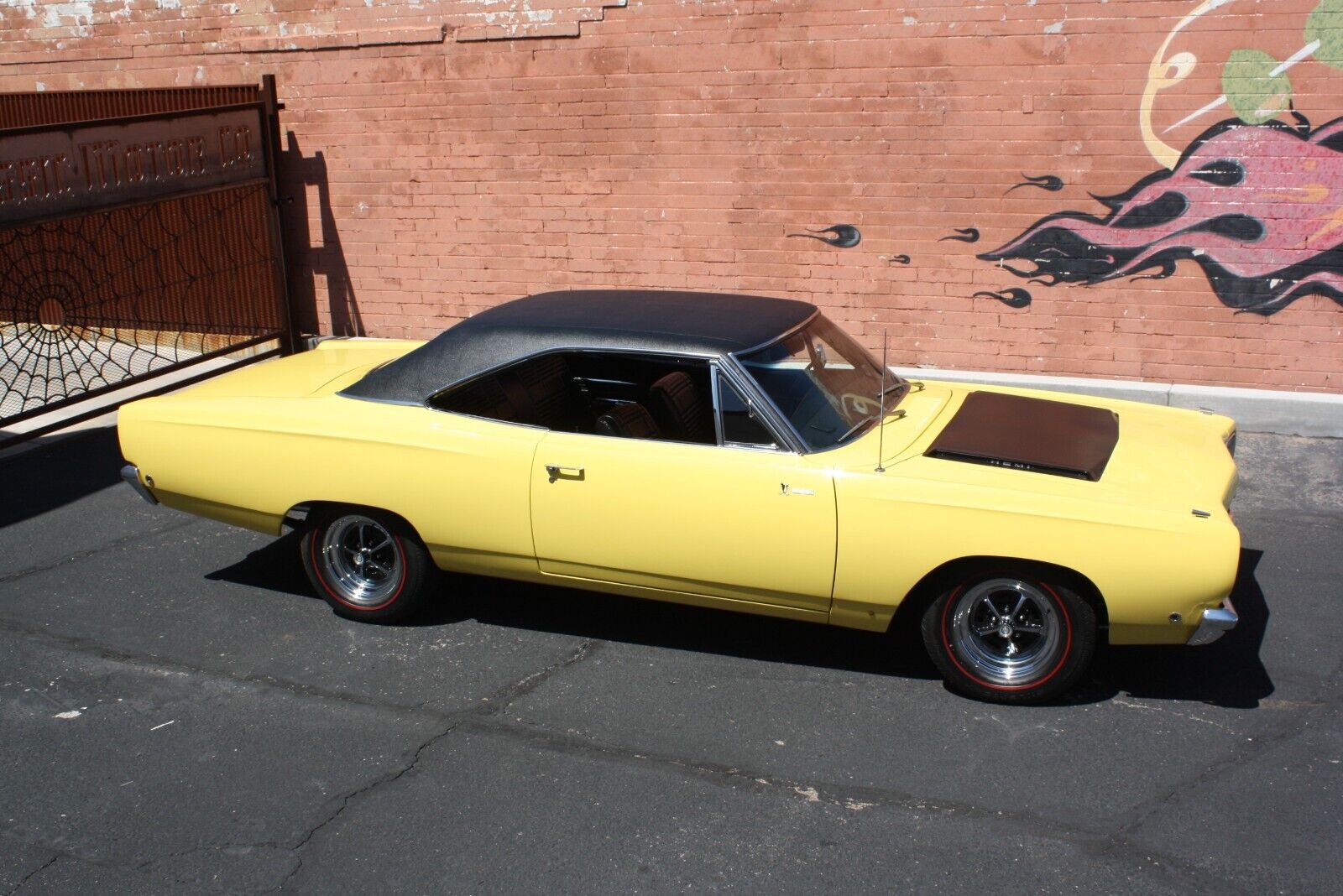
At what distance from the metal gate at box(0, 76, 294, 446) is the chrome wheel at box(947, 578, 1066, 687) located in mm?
6141

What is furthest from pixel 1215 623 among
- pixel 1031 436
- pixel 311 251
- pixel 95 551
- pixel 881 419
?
pixel 311 251

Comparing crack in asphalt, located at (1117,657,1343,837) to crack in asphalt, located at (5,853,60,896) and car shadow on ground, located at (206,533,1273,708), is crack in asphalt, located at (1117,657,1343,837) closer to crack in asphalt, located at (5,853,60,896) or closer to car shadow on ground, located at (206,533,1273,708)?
car shadow on ground, located at (206,533,1273,708)

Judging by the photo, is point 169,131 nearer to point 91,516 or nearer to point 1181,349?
point 91,516

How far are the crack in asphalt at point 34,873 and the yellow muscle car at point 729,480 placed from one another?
178 centimetres

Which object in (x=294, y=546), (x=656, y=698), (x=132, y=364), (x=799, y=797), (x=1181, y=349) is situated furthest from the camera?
(x=132, y=364)

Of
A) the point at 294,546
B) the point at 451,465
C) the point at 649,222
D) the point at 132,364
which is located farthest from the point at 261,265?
the point at 451,465

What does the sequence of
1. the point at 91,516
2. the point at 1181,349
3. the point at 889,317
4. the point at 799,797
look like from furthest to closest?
1. the point at 889,317
2. the point at 1181,349
3. the point at 91,516
4. the point at 799,797

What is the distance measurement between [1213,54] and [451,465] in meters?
5.63

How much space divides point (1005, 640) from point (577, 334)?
2113 mm

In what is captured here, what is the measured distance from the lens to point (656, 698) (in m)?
4.70

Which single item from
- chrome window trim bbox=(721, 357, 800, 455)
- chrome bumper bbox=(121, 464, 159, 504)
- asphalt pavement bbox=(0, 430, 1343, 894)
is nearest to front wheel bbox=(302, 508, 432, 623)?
asphalt pavement bbox=(0, 430, 1343, 894)

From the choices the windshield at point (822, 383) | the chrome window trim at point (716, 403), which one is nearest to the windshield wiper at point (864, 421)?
the windshield at point (822, 383)

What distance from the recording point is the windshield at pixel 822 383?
15.8 feet

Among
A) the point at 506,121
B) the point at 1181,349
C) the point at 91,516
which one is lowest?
the point at 91,516
